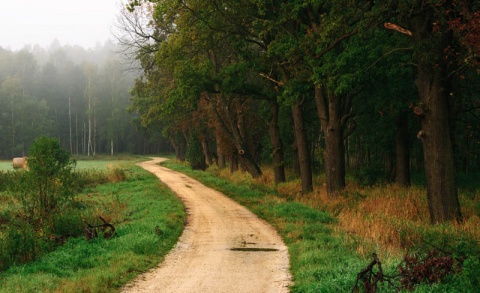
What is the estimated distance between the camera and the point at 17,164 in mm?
Answer: 45219

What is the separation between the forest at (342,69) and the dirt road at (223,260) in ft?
17.9

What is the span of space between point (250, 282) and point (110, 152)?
99.3 metres

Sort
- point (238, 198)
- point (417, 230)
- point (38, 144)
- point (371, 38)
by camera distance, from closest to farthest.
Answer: point (417, 230) → point (38, 144) → point (371, 38) → point (238, 198)

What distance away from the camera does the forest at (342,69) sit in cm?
1316

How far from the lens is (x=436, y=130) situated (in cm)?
1316

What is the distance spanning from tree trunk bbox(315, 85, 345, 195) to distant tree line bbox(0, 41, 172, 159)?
222ft

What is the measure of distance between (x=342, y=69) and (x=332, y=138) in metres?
4.66

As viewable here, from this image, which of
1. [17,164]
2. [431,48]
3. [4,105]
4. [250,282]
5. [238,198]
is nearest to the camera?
[250,282]

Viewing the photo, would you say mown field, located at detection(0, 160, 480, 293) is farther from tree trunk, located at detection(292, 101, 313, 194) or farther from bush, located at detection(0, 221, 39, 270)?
tree trunk, located at detection(292, 101, 313, 194)

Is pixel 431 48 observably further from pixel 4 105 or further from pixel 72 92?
pixel 72 92

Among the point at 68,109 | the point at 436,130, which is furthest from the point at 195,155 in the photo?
the point at 68,109

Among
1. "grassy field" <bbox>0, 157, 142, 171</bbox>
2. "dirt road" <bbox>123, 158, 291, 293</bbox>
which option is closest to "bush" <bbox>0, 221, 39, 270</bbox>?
"dirt road" <bbox>123, 158, 291, 293</bbox>

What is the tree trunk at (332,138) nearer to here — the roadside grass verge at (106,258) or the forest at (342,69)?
the forest at (342,69)

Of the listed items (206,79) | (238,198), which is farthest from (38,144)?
(206,79)
